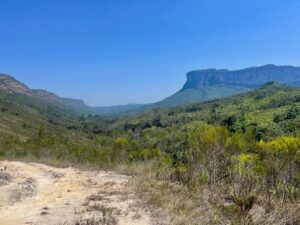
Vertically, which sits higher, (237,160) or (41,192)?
(237,160)

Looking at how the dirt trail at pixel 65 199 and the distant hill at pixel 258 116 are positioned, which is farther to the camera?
the distant hill at pixel 258 116

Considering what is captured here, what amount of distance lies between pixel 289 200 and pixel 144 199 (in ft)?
11.1

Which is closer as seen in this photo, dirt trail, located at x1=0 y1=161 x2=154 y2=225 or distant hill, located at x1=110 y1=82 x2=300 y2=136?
dirt trail, located at x1=0 y1=161 x2=154 y2=225

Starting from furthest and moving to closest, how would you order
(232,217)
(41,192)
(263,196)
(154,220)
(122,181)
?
(122,181) < (41,192) < (154,220) < (263,196) < (232,217)

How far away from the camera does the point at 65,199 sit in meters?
9.55

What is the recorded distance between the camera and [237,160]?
377 inches

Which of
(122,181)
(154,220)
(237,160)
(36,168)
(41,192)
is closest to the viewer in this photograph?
(154,220)

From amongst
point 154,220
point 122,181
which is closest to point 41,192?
point 122,181

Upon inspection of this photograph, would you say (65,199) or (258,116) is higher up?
(258,116)

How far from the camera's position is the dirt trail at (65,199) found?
7.59 metres

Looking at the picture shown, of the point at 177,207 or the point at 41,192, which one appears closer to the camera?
the point at 177,207

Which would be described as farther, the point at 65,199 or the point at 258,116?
the point at 258,116

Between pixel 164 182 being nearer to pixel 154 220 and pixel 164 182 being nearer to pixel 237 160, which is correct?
pixel 237 160

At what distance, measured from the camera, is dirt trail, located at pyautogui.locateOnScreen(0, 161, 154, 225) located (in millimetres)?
7586
